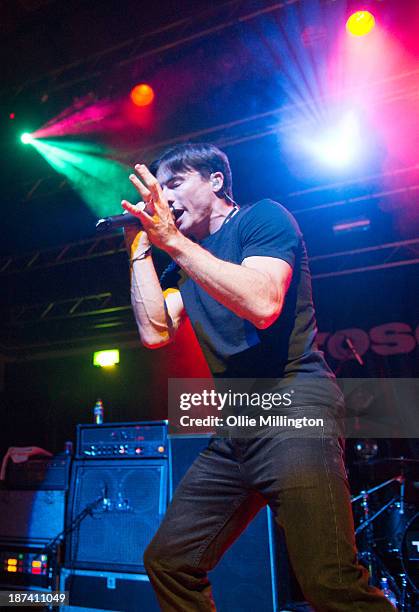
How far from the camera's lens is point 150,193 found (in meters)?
1.40

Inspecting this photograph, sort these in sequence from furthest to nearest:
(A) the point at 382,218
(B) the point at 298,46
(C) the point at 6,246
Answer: (C) the point at 6,246 < (A) the point at 382,218 < (B) the point at 298,46

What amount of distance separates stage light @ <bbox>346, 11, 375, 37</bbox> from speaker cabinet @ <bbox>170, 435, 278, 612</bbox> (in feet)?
11.8

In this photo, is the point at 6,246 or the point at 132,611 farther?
the point at 6,246

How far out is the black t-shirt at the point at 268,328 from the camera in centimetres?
142

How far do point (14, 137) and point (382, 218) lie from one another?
4272 millimetres

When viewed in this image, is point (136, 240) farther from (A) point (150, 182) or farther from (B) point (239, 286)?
(B) point (239, 286)

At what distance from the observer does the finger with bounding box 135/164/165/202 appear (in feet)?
4.51

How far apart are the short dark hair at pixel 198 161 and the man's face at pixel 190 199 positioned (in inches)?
1.1

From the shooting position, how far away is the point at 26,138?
4.94 m

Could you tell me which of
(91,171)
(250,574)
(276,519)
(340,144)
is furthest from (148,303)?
(91,171)

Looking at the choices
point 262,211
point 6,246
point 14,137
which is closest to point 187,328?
point 6,246

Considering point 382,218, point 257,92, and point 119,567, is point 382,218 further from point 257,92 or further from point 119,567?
point 119,567

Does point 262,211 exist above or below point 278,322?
above

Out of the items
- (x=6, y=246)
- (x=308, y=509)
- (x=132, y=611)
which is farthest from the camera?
(x=6, y=246)
